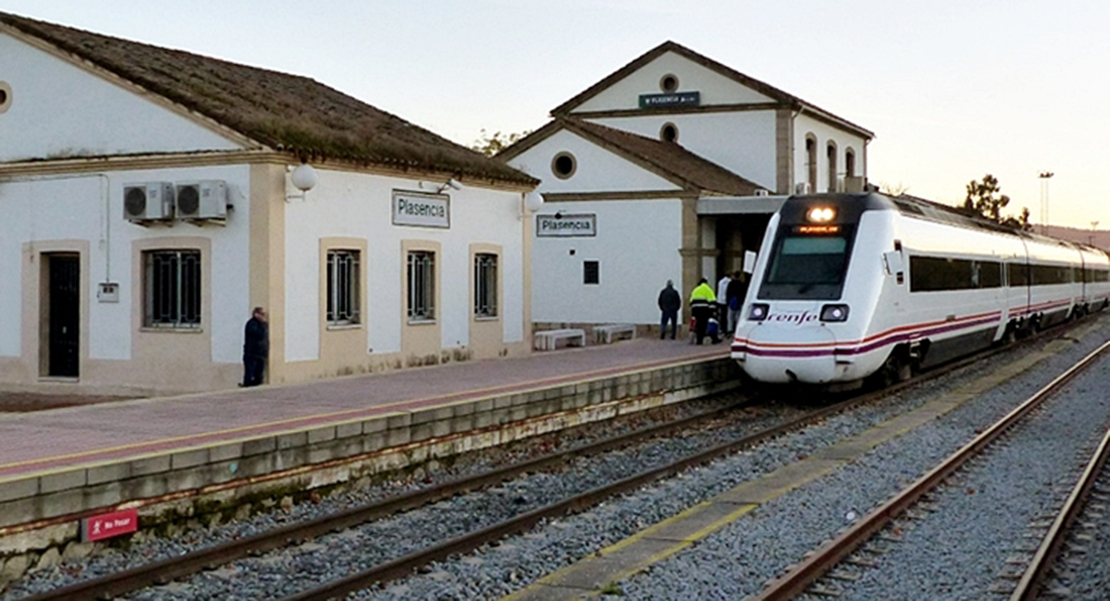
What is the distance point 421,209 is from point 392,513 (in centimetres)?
1082

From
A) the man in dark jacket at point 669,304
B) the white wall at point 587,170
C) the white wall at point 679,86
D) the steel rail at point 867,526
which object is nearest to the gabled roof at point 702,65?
the white wall at point 679,86

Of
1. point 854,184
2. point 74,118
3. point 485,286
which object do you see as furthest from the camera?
point 854,184

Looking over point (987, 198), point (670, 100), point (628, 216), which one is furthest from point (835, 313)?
point (987, 198)

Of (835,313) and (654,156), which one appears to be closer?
(835,313)

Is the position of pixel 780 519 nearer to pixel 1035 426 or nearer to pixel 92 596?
pixel 92 596

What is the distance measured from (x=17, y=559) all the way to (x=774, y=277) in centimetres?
1235

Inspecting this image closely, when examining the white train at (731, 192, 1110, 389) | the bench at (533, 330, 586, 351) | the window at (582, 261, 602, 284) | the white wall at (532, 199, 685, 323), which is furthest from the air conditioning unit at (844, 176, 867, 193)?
the white train at (731, 192, 1110, 389)

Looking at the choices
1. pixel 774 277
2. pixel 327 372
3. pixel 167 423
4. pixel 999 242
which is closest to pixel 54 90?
pixel 327 372

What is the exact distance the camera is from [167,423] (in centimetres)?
1282

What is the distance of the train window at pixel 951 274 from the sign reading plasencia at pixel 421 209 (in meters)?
7.73

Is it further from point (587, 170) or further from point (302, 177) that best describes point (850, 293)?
point (587, 170)

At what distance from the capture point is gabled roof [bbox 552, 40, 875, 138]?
38.5 meters

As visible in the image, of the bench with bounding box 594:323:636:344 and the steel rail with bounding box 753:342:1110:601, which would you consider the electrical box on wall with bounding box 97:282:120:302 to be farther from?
the bench with bounding box 594:323:636:344

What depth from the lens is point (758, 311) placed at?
1836cm
